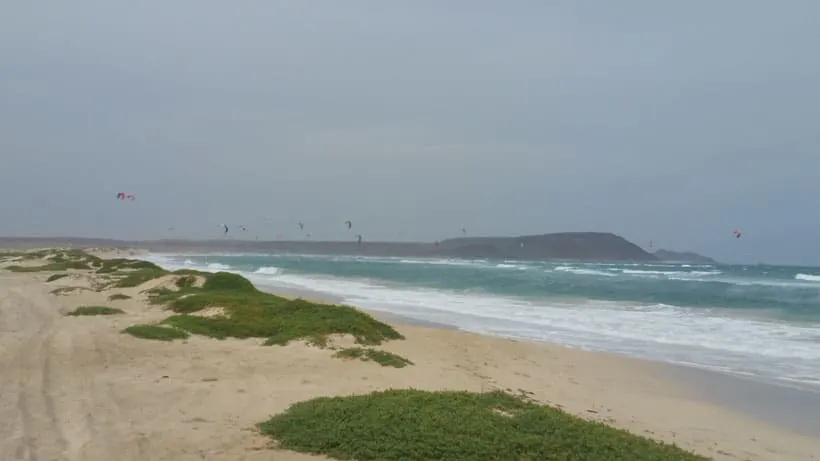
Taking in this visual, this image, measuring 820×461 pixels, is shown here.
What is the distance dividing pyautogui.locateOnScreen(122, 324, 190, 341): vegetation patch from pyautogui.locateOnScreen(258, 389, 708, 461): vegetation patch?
6.24 m

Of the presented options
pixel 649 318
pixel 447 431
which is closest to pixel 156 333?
pixel 447 431

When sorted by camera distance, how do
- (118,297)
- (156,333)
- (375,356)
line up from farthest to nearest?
1. (118,297)
2. (156,333)
3. (375,356)

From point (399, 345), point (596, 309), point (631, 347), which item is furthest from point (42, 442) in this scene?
point (596, 309)

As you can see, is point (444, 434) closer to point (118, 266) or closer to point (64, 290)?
point (64, 290)

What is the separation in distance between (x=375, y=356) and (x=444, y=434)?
552 centimetres

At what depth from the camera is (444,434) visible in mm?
6750

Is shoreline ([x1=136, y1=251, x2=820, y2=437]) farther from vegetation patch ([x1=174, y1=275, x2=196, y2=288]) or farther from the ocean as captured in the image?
vegetation patch ([x1=174, y1=275, x2=196, y2=288])

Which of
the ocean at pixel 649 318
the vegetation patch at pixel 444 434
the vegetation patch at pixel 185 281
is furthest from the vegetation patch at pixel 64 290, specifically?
the vegetation patch at pixel 444 434

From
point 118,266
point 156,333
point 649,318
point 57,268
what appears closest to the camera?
point 156,333

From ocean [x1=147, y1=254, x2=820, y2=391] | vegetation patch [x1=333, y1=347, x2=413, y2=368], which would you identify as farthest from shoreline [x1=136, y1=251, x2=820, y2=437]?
vegetation patch [x1=333, y1=347, x2=413, y2=368]

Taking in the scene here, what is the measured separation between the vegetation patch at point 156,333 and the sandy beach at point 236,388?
28cm

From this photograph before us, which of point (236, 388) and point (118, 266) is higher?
point (118, 266)

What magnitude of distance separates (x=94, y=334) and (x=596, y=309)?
818 inches

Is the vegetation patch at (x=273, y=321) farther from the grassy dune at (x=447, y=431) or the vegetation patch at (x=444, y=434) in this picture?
the vegetation patch at (x=444, y=434)
